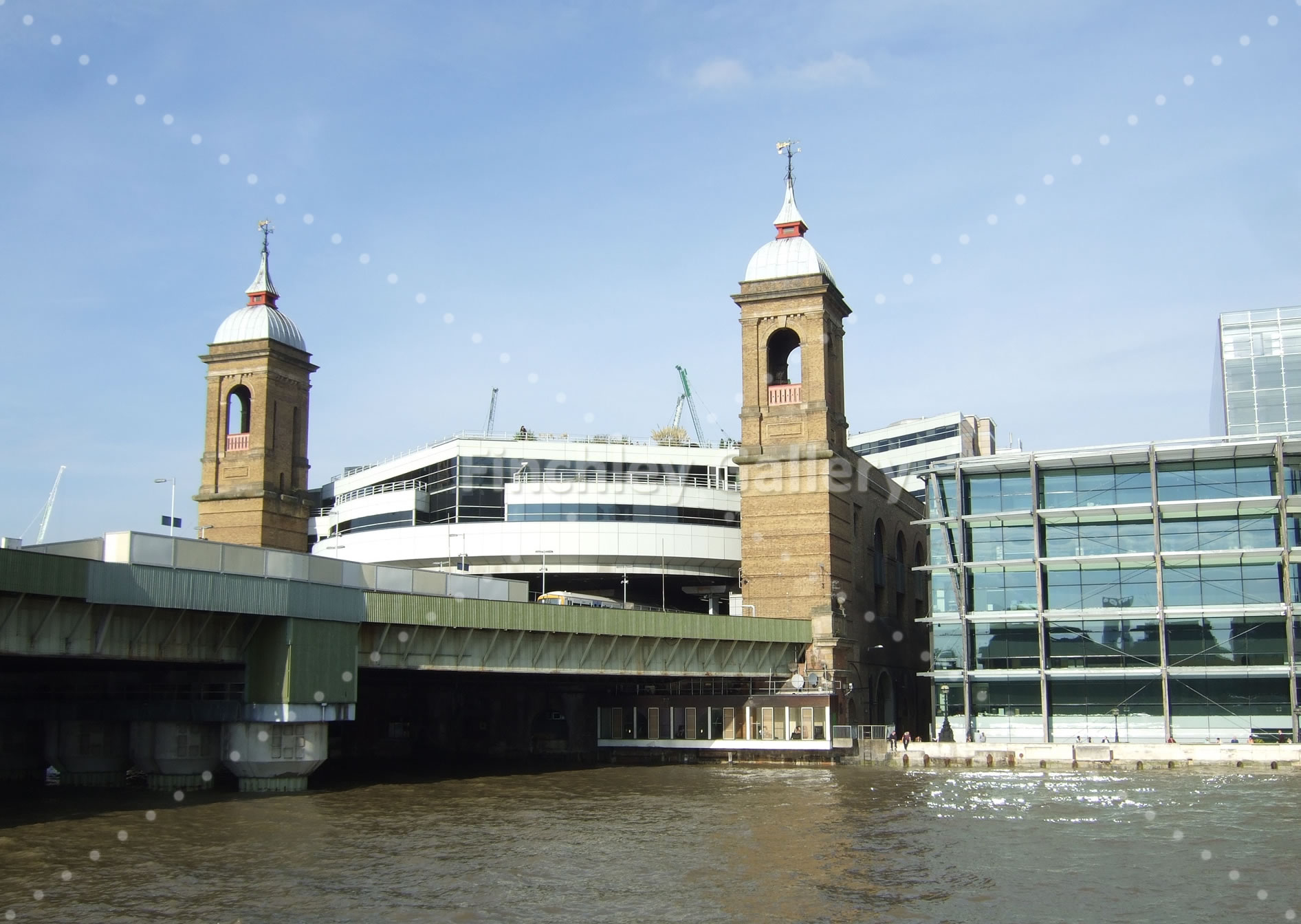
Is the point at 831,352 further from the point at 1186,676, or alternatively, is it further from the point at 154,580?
the point at 154,580

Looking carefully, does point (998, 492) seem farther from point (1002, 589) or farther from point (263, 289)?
point (263, 289)

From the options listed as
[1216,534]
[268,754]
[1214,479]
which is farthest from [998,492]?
[268,754]

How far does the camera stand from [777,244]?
84875mm

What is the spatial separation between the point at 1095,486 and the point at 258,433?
5817 cm

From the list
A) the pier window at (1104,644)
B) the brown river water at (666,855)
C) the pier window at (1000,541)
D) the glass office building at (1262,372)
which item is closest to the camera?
the brown river water at (666,855)

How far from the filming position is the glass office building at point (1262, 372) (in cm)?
14612

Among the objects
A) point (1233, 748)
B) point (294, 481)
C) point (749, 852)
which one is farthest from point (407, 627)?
point (294, 481)

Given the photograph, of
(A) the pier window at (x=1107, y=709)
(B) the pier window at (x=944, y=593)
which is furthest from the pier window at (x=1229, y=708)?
A: (B) the pier window at (x=944, y=593)

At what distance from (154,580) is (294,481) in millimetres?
54658

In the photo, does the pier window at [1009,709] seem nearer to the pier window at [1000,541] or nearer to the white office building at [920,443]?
the pier window at [1000,541]

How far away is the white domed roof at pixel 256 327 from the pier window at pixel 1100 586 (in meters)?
57.4

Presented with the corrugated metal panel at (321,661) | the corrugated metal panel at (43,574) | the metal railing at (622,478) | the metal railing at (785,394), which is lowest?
the corrugated metal panel at (321,661)

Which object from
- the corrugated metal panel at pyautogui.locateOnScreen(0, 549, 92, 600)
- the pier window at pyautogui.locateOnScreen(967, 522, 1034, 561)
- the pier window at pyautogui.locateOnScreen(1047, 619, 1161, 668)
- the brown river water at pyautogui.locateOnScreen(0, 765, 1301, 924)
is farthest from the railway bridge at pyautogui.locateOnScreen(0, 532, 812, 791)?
the pier window at pyautogui.locateOnScreen(1047, 619, 1161, 668)

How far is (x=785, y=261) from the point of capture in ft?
275
